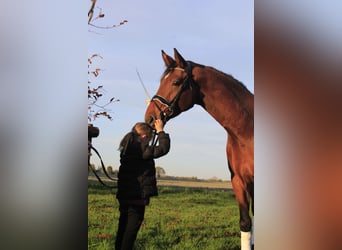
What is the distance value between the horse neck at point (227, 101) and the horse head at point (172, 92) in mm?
92

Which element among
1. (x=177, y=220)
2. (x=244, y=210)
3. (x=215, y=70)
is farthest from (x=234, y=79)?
(x=177, y=220)

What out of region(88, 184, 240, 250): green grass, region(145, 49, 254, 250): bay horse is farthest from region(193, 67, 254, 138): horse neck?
region(88, 184, 240, 250): green grass

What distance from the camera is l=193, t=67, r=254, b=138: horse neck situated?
11.6 feet

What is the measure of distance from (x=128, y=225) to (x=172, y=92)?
105cm

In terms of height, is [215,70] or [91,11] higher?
[91,11]

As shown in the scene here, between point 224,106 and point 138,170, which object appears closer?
point 138,170

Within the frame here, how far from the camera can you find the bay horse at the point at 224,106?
11.5 feet

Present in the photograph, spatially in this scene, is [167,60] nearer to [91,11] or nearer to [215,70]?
[215,70]

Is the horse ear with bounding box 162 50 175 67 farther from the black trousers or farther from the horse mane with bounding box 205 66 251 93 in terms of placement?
the black trousers

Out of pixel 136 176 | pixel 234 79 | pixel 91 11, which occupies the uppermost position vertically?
pixel 91 11

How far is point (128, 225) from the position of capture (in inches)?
137

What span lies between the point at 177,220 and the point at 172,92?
0.97 m

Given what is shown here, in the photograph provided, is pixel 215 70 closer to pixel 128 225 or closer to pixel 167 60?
pixel 167 60

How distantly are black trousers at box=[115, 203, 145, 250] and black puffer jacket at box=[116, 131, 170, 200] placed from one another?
0.28 feet
